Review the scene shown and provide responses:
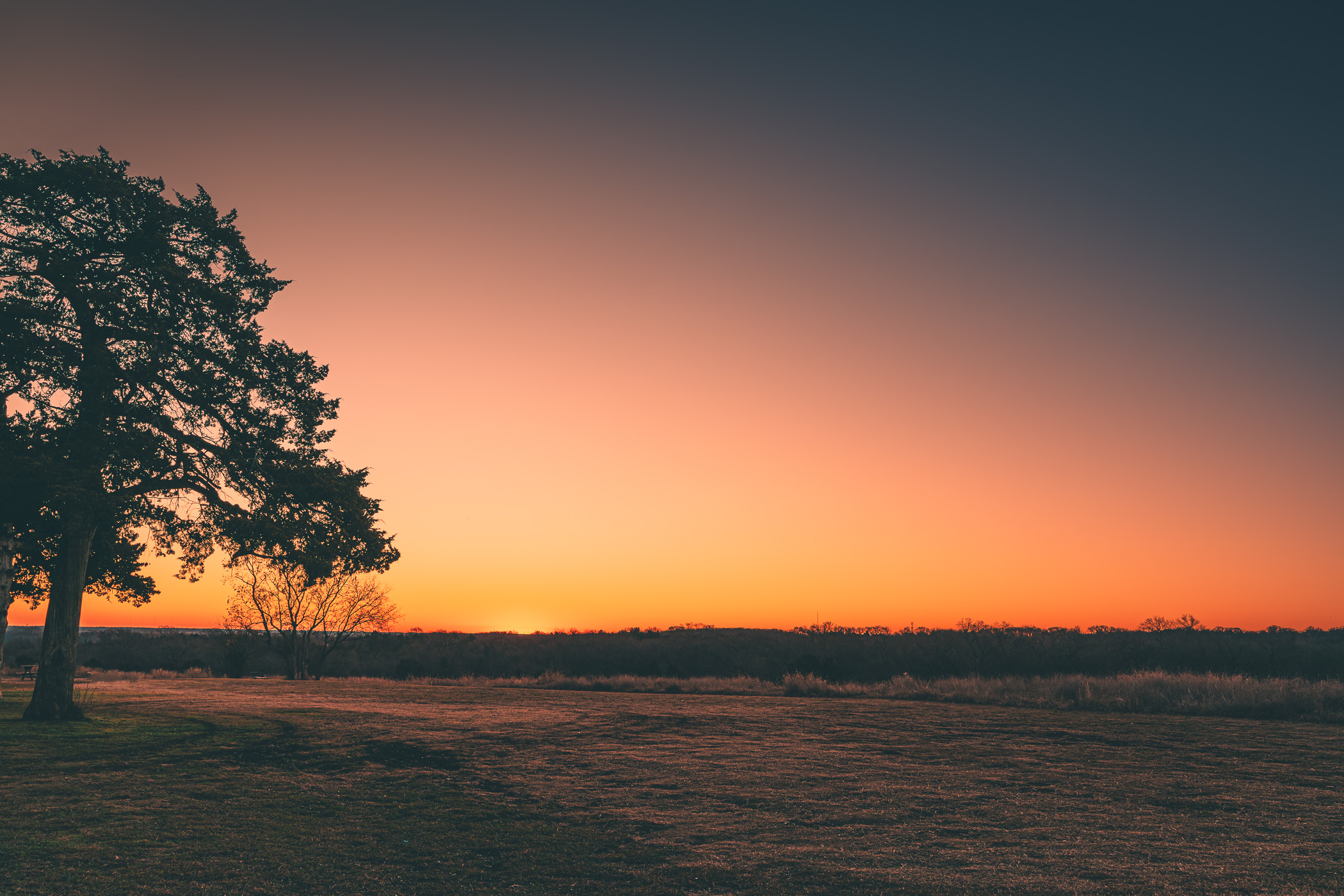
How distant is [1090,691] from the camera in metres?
22.2

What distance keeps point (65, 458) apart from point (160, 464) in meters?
1.95

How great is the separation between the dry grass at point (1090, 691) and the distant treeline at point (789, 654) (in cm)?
876

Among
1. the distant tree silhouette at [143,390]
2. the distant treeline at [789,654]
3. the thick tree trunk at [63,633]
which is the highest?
the distant tree silhouette at [143,390]

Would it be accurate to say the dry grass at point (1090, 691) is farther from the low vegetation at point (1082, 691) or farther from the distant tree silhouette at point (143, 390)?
the distant tree silhouette at point (143, 390)

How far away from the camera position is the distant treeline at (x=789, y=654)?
4059 cm

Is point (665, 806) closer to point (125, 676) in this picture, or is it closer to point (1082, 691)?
point (1082, 691)

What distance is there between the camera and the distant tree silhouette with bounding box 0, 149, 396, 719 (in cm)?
1639

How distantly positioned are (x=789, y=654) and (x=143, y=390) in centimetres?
4788

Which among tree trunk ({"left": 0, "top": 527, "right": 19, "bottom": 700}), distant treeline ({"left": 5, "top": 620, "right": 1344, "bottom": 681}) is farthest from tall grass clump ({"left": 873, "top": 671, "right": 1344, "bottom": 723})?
tree trunk ({"left": 0, "top": 527, "right": 19, "bottom": 700})

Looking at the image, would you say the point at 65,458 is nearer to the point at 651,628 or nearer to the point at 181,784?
the point at 181,784

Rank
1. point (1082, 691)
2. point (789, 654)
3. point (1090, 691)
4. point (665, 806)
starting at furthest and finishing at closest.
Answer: point (789, 654) → point (1082, 691) → point (1090, 691) → point (665, 806)

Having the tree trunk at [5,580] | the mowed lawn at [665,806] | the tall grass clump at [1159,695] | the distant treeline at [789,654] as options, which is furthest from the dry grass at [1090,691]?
the tree trunk at [5,580]

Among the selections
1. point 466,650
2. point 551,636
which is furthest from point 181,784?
point 551,636

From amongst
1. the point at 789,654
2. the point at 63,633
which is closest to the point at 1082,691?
the point at 63,633
